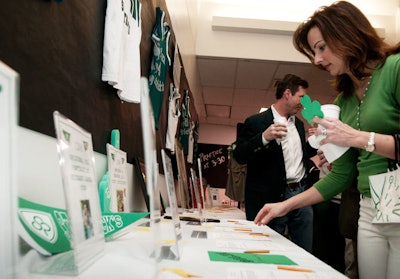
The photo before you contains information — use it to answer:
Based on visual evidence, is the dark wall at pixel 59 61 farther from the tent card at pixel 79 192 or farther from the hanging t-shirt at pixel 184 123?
the hanging t-shirt at pixel 184 123

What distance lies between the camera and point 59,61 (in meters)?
1.02

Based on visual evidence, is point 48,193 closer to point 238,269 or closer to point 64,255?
point 64,255

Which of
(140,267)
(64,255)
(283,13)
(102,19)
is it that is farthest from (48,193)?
(283,13)

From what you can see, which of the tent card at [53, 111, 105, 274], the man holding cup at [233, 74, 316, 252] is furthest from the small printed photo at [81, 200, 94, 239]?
the man holding cup at [233, 74, 316, 252]

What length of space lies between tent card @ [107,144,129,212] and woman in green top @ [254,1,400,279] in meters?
0.60

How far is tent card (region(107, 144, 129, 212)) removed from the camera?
124cm

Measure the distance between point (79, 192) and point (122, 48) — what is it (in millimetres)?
894

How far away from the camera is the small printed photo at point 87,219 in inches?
25.5

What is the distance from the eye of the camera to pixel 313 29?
4.89ft

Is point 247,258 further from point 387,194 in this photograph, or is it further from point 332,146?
point 332,146

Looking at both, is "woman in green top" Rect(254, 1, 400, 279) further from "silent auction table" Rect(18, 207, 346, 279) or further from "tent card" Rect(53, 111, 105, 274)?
"tent card" Rect(53, 111, 105, 274)

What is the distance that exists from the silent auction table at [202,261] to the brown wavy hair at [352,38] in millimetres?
759

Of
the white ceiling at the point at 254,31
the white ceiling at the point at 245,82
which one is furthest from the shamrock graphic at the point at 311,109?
the white ceiling at the point at 245,82

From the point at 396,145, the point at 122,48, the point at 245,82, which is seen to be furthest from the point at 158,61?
the point at 245,82
